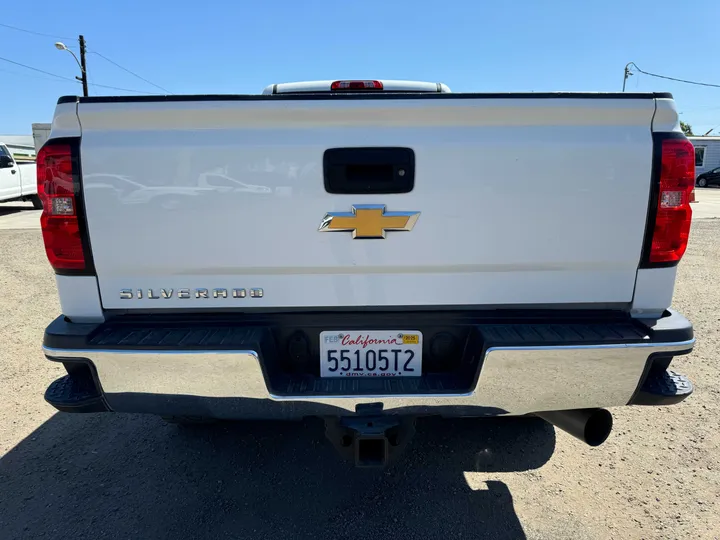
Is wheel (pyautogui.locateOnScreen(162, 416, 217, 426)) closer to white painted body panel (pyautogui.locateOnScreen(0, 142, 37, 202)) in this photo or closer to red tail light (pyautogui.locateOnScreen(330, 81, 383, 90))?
red tail light (pyautogui.locateOnScreen(330, 81, 383, 90))

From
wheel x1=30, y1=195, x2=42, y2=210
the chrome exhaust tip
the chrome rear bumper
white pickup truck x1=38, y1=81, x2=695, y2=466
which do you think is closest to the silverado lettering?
white pickup truck x1=38, y1=81, x2=695, y2=466

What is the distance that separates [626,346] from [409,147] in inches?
44.9

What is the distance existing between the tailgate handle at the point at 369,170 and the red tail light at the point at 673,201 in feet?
3.23

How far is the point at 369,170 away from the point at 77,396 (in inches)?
59.8

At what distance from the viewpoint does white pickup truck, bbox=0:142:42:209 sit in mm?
13539

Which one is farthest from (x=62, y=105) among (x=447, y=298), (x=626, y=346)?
(x=626, y=346)

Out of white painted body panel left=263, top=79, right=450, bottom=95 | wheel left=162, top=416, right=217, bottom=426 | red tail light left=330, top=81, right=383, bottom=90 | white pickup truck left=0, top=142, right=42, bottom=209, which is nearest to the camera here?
wheel left=162, top=416, right=217, bottom=426

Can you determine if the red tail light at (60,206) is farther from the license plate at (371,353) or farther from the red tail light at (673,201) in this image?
the red tail light at (673,201)

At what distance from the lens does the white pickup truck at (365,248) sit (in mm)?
1896

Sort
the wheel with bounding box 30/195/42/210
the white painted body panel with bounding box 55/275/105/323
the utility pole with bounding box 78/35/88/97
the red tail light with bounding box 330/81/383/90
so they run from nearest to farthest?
the white painted body panel with bounding box 55/275/105/323 < the red tail light with bounding box 330/81/383/90 < the wheel with bounding box 30/195/42/210 < the utility pole with bounding box 78/35/88/97

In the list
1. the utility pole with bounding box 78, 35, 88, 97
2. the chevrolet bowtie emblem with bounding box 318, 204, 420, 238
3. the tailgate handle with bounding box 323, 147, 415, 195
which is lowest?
the chevrolet bowtie emblem with bounding box 318, 204, 420, 238

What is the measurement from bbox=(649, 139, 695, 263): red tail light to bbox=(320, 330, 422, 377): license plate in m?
1.04

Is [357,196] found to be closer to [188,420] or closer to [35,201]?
[188,420]

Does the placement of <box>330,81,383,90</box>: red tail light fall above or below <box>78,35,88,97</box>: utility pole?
below
